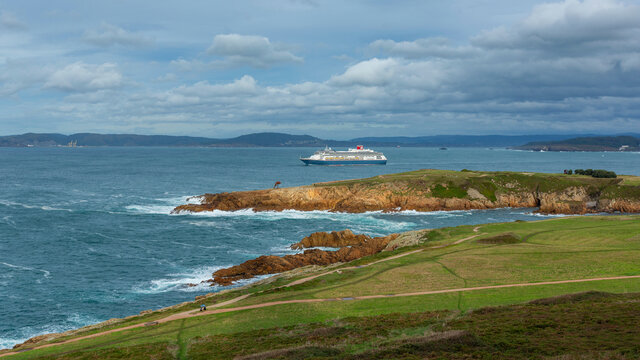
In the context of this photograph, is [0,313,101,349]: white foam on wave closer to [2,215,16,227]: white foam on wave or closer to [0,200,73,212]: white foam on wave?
[2,215,16,227]: white foam on wave

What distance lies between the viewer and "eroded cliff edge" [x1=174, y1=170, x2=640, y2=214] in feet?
269

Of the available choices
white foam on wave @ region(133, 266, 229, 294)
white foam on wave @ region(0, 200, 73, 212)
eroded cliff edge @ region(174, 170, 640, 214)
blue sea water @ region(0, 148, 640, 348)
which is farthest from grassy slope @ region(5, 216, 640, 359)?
white foam on wave @ region(0, 200, 73, 212)

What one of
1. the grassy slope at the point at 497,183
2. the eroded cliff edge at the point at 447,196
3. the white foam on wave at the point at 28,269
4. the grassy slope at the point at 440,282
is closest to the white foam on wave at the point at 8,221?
the white foam on wave at the point at 28,269

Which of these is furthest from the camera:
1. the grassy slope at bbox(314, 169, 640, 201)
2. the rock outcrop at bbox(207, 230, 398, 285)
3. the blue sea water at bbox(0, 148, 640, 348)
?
the grassy slope at bbox(314, 169, 640, 201)

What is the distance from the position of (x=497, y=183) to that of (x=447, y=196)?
12.0m

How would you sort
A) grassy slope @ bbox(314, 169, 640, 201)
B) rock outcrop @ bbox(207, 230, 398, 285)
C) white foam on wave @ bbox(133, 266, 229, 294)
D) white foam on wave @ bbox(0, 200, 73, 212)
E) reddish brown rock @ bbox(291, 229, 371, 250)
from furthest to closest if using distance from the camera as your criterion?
1. grassy slope @ bbox(314, 169, 640, 201)
2. white foam on wave @ bbox(0, 200, 73, 212)
3. reddish brown rock @ bbox(291, 229, 371, 250)
4. rock outcrop @ bbox(207, 230, 398, 285)
5. white foam on wave @ bbox(133, 266, 229, 294)

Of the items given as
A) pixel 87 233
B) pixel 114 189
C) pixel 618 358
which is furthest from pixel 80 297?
pixel 114 189

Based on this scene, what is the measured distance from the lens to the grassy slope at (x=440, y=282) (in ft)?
78.2

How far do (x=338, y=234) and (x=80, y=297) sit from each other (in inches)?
1109

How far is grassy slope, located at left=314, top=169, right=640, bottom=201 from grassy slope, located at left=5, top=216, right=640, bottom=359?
41.2 metres

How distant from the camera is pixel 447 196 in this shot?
8600cm

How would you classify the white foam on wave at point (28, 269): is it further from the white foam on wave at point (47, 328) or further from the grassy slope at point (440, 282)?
the grassy slope at point (440, 282)

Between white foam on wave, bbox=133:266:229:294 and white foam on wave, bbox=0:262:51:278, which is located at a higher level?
white foam on wave, bbox=0:262:51:278

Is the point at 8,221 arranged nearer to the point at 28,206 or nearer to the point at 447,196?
the point at 28,206
